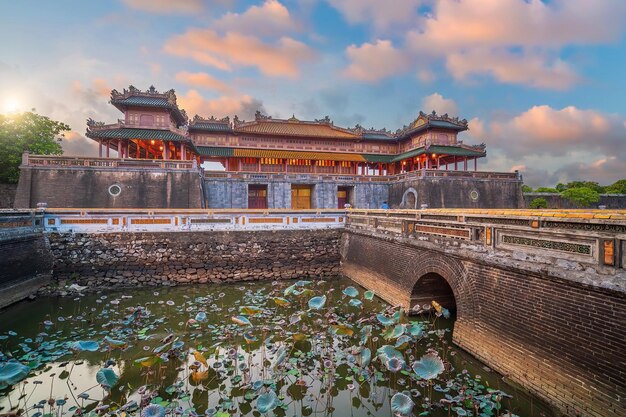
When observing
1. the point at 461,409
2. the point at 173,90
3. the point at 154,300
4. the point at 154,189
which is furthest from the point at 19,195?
the point at 461,409

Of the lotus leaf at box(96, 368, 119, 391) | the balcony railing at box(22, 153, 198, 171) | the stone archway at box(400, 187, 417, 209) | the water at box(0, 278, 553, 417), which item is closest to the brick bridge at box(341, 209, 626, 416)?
the water at box(0, 278, 553, 417)

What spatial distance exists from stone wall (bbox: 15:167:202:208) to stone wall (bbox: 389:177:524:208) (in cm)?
1660

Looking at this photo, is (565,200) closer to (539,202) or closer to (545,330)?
(539,202)

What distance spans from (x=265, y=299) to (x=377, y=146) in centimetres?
2398

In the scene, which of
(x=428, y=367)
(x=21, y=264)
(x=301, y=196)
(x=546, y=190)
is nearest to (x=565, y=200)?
(x=546, y=190)

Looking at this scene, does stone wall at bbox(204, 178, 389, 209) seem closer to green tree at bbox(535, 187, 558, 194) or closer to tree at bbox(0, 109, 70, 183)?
tree at bbox(0, 109, 70, 183)

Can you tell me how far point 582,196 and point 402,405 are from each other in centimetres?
3253

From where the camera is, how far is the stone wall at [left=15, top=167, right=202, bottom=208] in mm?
18500

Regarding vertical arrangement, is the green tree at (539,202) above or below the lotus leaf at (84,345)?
above

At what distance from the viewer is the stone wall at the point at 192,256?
520 inches

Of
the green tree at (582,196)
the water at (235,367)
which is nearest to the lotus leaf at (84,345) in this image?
the water at (235,367)

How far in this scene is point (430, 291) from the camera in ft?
30.8

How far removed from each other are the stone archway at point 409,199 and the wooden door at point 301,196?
26.3 feet

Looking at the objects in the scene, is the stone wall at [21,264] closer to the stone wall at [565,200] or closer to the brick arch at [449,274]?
the brick arch at [449,274]
